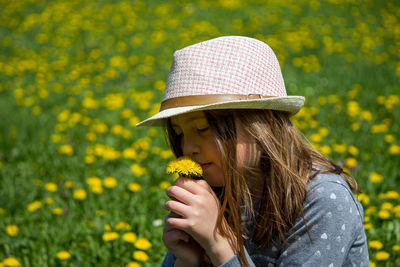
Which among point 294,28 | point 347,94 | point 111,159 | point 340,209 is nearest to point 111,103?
point 111,159

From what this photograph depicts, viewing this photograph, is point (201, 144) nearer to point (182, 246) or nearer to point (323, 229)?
point (182, 246)

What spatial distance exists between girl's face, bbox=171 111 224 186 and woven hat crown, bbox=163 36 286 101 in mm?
91

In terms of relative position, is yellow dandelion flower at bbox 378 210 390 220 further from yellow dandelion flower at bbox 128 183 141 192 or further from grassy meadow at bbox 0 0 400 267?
yellow dandelion flower at bbox 128 183 141 192

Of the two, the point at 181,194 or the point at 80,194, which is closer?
the point at 181,194

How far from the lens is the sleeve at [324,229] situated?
126 centimetres

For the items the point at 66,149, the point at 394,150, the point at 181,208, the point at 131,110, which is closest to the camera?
the point at 181,208

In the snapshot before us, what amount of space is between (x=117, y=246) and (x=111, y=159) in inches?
42.0

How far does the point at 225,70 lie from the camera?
4.33 ft

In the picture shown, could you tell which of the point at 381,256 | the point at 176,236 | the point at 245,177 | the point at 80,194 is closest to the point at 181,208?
the point at 176,236

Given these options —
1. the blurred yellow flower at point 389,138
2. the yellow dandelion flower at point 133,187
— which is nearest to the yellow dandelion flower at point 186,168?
the yellow dandelion flower at point 133,187

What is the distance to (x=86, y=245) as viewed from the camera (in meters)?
2.11

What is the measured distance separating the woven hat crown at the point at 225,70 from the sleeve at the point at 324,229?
400mm

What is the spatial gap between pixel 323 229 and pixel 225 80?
0.60 metres

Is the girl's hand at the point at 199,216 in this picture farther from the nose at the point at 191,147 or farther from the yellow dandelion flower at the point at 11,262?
the yellow dandelion flower at the point at 11,262
